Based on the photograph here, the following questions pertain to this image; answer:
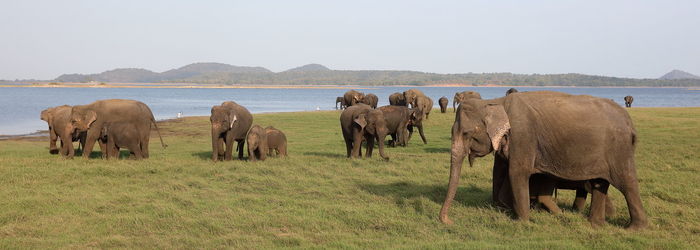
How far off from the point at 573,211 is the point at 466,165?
6.04 meters

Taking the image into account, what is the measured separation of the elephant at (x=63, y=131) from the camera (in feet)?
59.3

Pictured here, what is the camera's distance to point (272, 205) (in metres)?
10.7

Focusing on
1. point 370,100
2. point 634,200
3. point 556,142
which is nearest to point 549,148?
point 556,142

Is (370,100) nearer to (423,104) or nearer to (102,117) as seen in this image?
(423,104)

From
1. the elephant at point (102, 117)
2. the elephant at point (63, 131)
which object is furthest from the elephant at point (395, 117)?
the elephant at point (63, 131)

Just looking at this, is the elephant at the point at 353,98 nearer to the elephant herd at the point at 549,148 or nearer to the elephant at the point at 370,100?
the elephant at the point at 370,100

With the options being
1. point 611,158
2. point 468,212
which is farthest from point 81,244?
point 611,158

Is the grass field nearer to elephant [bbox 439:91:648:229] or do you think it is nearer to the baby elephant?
elephant [bbox 439:91:648:229]

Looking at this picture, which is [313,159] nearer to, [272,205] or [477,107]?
[272,205]

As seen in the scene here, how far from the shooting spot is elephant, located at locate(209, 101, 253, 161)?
1714cm

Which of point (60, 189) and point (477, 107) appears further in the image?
point (60, 189)

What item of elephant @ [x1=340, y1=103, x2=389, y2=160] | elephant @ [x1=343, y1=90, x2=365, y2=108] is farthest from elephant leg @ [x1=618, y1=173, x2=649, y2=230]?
elephant @ [x1=343, y1=90, x2=365, y2=108]

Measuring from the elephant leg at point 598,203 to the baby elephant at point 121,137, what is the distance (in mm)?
13158

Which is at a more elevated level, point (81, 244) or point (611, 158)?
point (611, 158)
